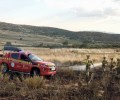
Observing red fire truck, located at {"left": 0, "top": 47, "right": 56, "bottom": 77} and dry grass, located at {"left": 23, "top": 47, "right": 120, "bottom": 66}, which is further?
dry grass, located at {"left": 23, "top": 47, "right": 120, "bottom": 66}

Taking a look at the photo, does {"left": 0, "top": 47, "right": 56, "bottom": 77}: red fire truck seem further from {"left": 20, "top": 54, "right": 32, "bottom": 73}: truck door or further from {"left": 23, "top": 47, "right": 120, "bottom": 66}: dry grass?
{"left": 23, "top": 47, "right": 120, "bottom": 66}: dry grass

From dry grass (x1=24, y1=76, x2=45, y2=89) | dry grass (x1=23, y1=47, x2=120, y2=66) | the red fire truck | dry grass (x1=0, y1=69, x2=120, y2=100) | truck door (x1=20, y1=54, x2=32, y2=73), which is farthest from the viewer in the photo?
dry grass (x1=23, y1=47, x2=120, y2=66)

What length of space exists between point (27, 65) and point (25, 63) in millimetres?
303

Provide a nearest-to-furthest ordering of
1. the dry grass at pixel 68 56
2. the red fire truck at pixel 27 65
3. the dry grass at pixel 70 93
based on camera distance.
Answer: the dry grass at pixel 70 93, the red fire truck at pixel 27 65, the dry grass at pixel 68 56

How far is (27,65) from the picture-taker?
81.0ft

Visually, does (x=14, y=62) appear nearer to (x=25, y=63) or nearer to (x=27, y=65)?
(x=25, y=63)

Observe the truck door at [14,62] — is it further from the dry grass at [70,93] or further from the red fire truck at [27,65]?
the dry grass at [70,93]

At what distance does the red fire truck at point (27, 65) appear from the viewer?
2425 cm

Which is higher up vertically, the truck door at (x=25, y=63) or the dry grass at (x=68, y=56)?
the truck door at (x=25, y=63)

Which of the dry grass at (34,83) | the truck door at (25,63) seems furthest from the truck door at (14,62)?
the dry grass at (34,83)

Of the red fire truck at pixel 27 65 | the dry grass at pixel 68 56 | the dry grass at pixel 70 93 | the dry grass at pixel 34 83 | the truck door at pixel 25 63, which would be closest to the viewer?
the dry grass at pixel 70 93

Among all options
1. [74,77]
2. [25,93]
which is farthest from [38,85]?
[74,77]

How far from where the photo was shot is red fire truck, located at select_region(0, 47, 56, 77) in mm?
24250

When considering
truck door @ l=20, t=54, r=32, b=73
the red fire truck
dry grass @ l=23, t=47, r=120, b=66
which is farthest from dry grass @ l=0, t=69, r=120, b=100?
dry grass @ l=23, t=47, r=120, b=66
